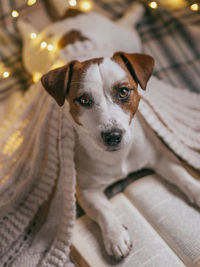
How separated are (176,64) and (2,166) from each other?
76.9 inches

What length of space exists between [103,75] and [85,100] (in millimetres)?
166

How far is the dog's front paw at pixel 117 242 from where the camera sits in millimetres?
1476

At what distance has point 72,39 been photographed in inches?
84.5

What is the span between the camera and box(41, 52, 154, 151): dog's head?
1.37 m

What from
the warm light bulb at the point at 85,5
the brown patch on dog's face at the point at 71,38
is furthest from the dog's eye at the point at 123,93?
the warm light bulb at the point at 85,5

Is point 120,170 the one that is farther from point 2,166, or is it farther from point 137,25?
point 137,25

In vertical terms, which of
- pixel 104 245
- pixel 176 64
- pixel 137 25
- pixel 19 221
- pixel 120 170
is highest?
pixel 137 25

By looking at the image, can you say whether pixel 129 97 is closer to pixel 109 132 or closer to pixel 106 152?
pixel 109 132

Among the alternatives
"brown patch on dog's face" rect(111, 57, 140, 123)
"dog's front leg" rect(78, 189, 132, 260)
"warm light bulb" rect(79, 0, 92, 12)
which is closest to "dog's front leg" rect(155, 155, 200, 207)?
"dog's front leg" rect(78, 189, 132, 260)

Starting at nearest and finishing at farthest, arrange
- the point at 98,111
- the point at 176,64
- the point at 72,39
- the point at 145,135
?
the point at 98,111 → the point at 145,135 → the point at 72,39 → the point at 176,64

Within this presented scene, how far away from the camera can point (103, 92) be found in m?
1.41

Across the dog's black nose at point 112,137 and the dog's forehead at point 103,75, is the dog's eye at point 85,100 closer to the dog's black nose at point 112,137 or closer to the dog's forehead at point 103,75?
the dog's forehead at point 103,75

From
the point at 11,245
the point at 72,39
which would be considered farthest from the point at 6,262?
the point at 72,39

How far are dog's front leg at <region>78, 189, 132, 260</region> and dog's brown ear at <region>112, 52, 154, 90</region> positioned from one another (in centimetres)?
78
